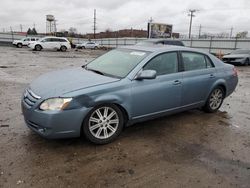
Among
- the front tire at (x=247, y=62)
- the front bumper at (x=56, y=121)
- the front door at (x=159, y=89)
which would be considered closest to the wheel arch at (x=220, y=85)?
the front door at (x=159, y=89)

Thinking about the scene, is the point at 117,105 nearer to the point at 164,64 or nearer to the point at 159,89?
the point at 159,89

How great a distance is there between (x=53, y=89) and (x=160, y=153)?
1.85 metres

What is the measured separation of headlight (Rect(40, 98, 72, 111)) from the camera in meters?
3.63

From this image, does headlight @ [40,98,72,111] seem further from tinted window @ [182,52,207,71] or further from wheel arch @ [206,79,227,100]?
wheel arch @ [206,79,227,100]

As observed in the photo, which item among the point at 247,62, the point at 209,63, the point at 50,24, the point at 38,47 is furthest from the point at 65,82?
the point at 50,24

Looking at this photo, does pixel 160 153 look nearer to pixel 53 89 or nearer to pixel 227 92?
pixel 53 89

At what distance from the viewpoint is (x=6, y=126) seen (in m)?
4.62

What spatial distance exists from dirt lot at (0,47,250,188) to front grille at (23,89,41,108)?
2.04ft

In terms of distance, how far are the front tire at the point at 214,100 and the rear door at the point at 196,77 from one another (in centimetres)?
27

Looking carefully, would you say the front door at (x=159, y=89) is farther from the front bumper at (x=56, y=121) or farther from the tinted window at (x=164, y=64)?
the front bumper at (x=56, y=121)

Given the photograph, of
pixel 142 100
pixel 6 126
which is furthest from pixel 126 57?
pixel 6 126

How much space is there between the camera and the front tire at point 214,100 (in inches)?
228

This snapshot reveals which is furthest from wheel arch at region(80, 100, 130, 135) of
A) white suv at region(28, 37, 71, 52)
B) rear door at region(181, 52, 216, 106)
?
white suv at region(28, 37, 71, 52)

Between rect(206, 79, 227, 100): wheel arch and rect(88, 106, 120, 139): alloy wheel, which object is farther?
rect(206, 79, 227, 100): wheel arch
